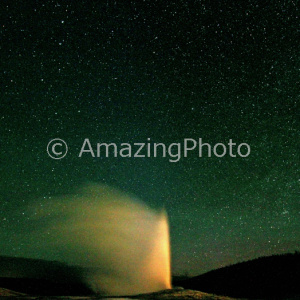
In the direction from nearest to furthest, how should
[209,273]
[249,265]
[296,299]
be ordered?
[296,299], [249,265], [209,273]

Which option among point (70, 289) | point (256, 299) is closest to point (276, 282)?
point (256, 299)

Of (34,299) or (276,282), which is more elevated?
(276,282)

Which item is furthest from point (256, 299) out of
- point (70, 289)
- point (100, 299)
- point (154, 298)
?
point (70, 289)

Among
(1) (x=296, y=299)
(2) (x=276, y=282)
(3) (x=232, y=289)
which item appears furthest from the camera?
(3) (x=232, y=289)

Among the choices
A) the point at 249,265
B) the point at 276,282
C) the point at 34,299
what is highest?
the point at 249,265

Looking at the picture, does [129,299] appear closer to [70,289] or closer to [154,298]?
[154,298]

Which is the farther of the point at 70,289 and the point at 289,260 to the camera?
the point at 70,289
